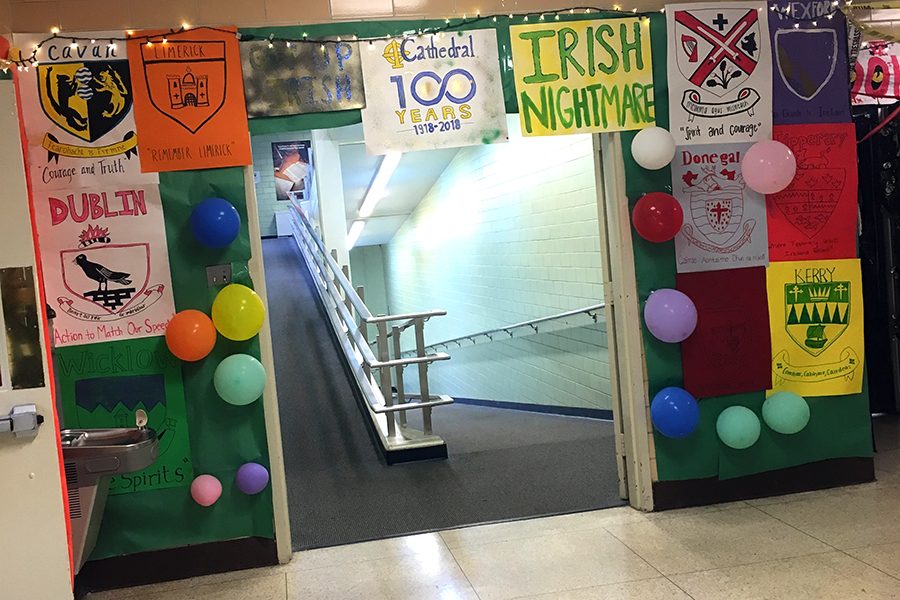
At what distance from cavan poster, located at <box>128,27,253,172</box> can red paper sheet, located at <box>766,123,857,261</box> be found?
2.50m

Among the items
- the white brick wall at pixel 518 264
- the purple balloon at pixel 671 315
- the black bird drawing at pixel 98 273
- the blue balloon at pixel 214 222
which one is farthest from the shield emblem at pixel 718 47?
the black bird drawing at pixel 98 273

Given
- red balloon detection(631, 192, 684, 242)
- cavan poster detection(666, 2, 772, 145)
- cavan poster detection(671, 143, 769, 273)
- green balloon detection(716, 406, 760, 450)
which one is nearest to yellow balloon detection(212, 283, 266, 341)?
red balloon detection(631, 192, 684, 242)

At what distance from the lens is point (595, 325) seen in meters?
5.83

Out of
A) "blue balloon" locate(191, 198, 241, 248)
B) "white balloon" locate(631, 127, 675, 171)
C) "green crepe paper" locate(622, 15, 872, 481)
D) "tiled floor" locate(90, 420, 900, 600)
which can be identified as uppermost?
"white balloon" locate(631, 127, 675, 171)

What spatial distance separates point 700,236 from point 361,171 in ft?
17.5

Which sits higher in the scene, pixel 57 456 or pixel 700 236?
pixel 700 236

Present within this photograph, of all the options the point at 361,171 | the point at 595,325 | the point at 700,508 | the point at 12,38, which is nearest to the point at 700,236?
the point at 700,508

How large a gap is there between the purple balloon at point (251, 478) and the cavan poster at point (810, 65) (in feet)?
9.47

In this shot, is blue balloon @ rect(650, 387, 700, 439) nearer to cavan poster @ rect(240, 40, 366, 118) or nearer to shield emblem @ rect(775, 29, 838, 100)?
shield emblem @ rect(775, 29, 838, 100)

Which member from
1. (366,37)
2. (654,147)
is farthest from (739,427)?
(366,37)

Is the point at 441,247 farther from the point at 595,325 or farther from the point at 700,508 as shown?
the point at 700,508

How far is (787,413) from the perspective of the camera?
375 cm

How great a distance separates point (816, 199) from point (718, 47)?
34.3 inches

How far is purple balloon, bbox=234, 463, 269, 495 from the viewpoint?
346 centimetres
